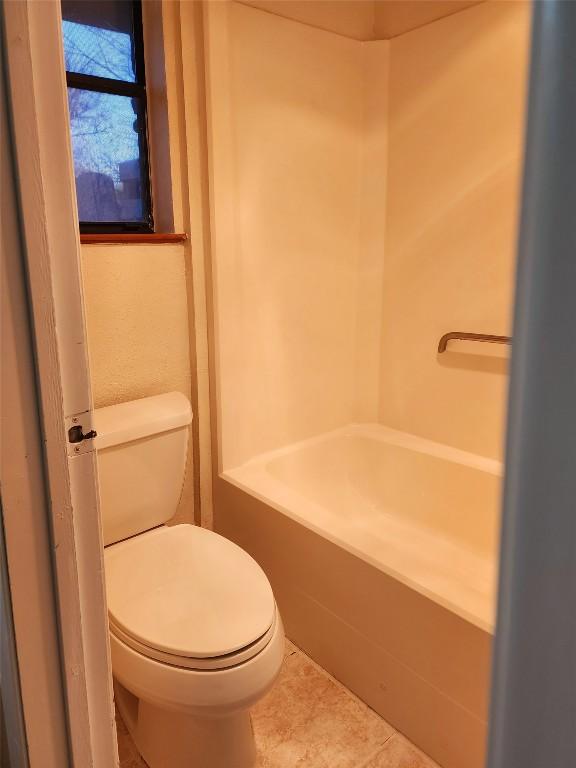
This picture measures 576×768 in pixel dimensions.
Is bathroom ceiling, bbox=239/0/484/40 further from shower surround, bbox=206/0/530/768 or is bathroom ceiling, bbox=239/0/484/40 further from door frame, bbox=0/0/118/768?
door frame, bbox=0/0/118/768

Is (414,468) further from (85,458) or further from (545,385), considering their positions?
(545,385)

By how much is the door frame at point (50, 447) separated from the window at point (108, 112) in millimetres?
1177

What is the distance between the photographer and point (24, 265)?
0.67m

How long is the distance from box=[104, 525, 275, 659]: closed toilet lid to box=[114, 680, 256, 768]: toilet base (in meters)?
0.26

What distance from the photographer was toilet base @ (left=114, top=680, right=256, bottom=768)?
138 cm

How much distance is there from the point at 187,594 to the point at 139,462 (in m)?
0.39

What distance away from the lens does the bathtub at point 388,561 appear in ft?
4.59

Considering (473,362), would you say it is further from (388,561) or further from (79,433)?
(79,433)

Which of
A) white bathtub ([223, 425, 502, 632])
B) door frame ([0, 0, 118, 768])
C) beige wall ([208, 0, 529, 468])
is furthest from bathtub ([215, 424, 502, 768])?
door frame ([0, 0, 118, 768])

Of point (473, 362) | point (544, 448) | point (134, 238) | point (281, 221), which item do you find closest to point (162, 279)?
point (134, 238)

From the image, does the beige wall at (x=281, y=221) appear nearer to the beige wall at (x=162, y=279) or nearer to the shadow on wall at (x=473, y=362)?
the beige wall at (x=162, y=279)

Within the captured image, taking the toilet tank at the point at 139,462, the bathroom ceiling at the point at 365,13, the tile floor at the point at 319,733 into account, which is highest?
the bathroom ceiling at the point at 365,13

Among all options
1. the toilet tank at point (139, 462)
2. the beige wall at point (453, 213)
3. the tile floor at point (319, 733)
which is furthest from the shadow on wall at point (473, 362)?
the tile floor at point (319, 733)

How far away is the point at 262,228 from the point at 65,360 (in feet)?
4.31
